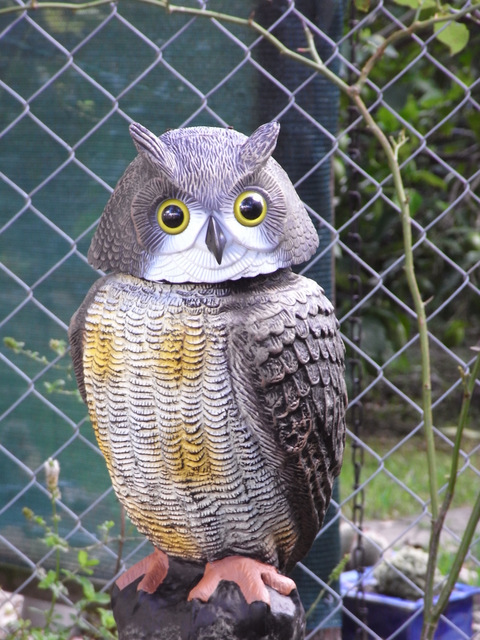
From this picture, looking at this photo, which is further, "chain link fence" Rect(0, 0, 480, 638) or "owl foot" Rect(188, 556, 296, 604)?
"chain link fence" Rect(0, 0, 480, 638)

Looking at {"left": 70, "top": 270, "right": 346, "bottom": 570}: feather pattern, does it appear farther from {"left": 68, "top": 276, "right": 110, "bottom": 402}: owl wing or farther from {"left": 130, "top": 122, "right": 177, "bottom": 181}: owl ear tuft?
{"left": 130, "top": 122, "right": 177, "bottom": 181}: owl ear tuft

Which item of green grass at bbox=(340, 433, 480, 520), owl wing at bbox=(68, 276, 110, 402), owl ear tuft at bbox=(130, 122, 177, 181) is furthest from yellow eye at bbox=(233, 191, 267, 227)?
→ green grass at bbox=(340, 433, 480, 520)

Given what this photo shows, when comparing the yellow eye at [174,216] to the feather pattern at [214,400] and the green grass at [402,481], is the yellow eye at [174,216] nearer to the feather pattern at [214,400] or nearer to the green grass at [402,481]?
the feather pattern at [214,400]

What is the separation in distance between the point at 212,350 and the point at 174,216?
0.22 m

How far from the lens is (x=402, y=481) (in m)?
4.58

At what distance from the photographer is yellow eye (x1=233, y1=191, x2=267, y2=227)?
1.26 m

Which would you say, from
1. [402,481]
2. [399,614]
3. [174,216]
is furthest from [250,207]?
[402,481]

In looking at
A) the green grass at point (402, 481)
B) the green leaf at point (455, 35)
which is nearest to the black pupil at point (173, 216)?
the green leaf at point (455, 35)

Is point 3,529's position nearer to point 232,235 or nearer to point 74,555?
point 74,555

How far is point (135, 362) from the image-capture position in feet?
4.30

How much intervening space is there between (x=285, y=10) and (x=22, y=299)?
1.04m

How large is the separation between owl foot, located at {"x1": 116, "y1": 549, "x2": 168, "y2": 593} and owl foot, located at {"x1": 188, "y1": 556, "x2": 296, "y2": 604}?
0.10 meters

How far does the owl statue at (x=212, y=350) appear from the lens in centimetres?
127

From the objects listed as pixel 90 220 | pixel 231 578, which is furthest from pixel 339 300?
pixel 231 578
